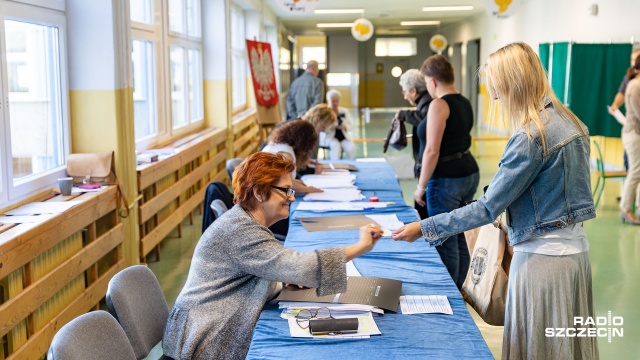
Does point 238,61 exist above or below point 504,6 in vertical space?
below

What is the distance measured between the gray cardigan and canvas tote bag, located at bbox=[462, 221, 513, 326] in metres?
0.73

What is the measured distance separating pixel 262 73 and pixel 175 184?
4.61 m

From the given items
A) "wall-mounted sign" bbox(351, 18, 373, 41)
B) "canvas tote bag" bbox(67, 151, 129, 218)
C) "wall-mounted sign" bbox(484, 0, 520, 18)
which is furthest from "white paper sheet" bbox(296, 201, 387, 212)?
"wall-mounted sign" bbox(351, 18, 373, 41)

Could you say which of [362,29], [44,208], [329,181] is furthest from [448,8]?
[44,208]

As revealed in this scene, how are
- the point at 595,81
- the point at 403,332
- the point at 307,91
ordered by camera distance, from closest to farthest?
the point at 403,332 → the point at 595,81 → the point at 307,91

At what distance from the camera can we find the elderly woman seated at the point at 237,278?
95.5 inches

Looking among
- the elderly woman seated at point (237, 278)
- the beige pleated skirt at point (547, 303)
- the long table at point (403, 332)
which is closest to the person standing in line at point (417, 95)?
the long table at point (403, 332)

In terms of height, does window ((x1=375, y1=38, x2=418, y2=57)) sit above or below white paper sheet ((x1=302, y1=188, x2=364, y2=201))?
above

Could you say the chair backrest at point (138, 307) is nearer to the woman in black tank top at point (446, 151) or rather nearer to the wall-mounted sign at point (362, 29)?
the woman in black tank top at point (446, 151)

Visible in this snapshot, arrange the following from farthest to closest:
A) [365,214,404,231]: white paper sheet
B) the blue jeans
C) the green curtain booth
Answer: the green curtain booth → the blue jeans → [365,214,404,231]: white paper sheet

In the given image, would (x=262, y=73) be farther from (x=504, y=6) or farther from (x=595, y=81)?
(x=595, y=81)

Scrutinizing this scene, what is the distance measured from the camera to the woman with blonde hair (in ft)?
7.77

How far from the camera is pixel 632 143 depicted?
7.15m

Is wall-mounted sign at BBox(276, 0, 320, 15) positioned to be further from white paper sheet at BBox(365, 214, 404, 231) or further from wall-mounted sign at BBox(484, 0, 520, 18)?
white paper sheet at BBox(365, 214, 404, 231)
